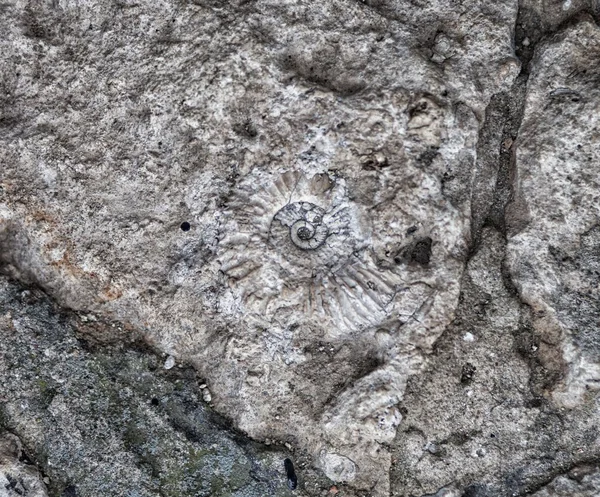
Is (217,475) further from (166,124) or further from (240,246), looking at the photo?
(166,124)

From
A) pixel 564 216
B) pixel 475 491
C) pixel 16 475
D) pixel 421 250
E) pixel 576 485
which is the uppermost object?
pixel 564 216

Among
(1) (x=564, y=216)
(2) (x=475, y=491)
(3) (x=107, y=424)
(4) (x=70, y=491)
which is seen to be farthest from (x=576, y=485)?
(4) (x=70, y=491)

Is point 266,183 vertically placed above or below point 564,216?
below

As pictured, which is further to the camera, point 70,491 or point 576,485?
point 70,491

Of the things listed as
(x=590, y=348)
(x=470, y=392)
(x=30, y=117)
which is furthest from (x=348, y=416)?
(x=30, y=117)

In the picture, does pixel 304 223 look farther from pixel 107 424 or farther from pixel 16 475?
pixel 16 475

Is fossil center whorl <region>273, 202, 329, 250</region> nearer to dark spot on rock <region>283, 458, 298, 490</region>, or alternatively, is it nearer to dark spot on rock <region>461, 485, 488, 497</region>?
dark spot on rock <region>283, 458, 298, 490</region>

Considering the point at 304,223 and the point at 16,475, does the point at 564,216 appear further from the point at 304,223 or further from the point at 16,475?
the point at 16,475
